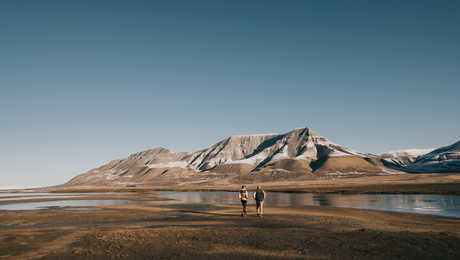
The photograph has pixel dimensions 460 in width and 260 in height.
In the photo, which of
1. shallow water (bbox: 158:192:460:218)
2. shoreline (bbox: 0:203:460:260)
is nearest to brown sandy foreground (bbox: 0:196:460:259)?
shoreline (bbox: 0:203:460:260)

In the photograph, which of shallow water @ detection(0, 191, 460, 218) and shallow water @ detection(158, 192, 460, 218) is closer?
shallow water @ detection(158, 192, 460, 218)

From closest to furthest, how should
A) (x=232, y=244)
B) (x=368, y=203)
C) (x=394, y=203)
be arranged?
(x=232, y=244) → (x=394, y=203) → (x=368, y=203)

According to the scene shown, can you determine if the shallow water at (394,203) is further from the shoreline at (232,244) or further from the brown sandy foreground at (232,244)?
the brown sandy foreground at (232,244)

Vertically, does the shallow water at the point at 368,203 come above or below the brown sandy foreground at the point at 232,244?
below

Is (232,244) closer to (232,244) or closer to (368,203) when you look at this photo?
(232,244)

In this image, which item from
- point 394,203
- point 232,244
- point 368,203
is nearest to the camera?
point 232,244

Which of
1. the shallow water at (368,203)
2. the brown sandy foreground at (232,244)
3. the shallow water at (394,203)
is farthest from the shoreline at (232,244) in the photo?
the shallow water at (368,203)

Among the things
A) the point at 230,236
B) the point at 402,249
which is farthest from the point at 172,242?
the point at 402,249

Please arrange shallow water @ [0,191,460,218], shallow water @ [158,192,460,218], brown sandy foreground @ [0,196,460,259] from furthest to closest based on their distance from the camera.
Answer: shallow water @ [0,191,460,218]
shallow water @ [158,192,460,218]
brown sandy foreground @ [0,196,460,259]

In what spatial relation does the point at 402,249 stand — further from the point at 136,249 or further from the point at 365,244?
the point at 136,249

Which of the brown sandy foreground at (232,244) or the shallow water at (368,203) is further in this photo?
the shallow water at (368,203)

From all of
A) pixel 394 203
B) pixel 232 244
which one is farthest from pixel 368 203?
pixel 232 244

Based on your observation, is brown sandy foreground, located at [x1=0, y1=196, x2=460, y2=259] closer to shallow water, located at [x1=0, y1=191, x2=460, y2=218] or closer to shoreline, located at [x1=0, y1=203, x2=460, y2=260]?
shoreline, located at [x1=0, y1=203, x2=460, y2=260]

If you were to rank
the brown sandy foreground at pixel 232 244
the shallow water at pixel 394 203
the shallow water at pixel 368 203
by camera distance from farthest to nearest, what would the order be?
the shallow water at pixel 368 203
the shallow water at pixel 394 203
the brown sandy foreground at pixel 232 244
